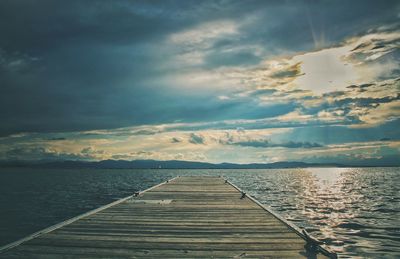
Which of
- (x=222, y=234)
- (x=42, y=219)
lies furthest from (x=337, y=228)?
(x=42, y=219)

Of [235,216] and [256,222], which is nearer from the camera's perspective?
[256,222]

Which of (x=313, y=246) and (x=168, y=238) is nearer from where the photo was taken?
(x=313, y=246)

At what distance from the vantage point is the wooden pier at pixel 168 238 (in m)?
5.80

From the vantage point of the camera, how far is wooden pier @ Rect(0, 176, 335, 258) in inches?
229

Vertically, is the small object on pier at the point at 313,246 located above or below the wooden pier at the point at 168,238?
above

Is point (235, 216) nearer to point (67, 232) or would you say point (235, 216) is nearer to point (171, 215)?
point (171, 215)

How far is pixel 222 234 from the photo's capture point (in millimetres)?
7316

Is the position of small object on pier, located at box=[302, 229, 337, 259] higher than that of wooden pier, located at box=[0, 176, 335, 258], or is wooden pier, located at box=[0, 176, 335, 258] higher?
small object on pier, located at box=[302, 229, 337, 259]

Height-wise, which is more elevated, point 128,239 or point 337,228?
point 128,239

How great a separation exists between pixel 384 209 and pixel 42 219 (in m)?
25.7

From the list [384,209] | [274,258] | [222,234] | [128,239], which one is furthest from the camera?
[384,209]

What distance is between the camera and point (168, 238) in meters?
6.96

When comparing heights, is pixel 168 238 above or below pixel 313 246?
below

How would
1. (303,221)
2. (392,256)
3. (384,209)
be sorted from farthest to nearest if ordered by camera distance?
1. (384,209)
2. (303,221)
3. (392,256)
